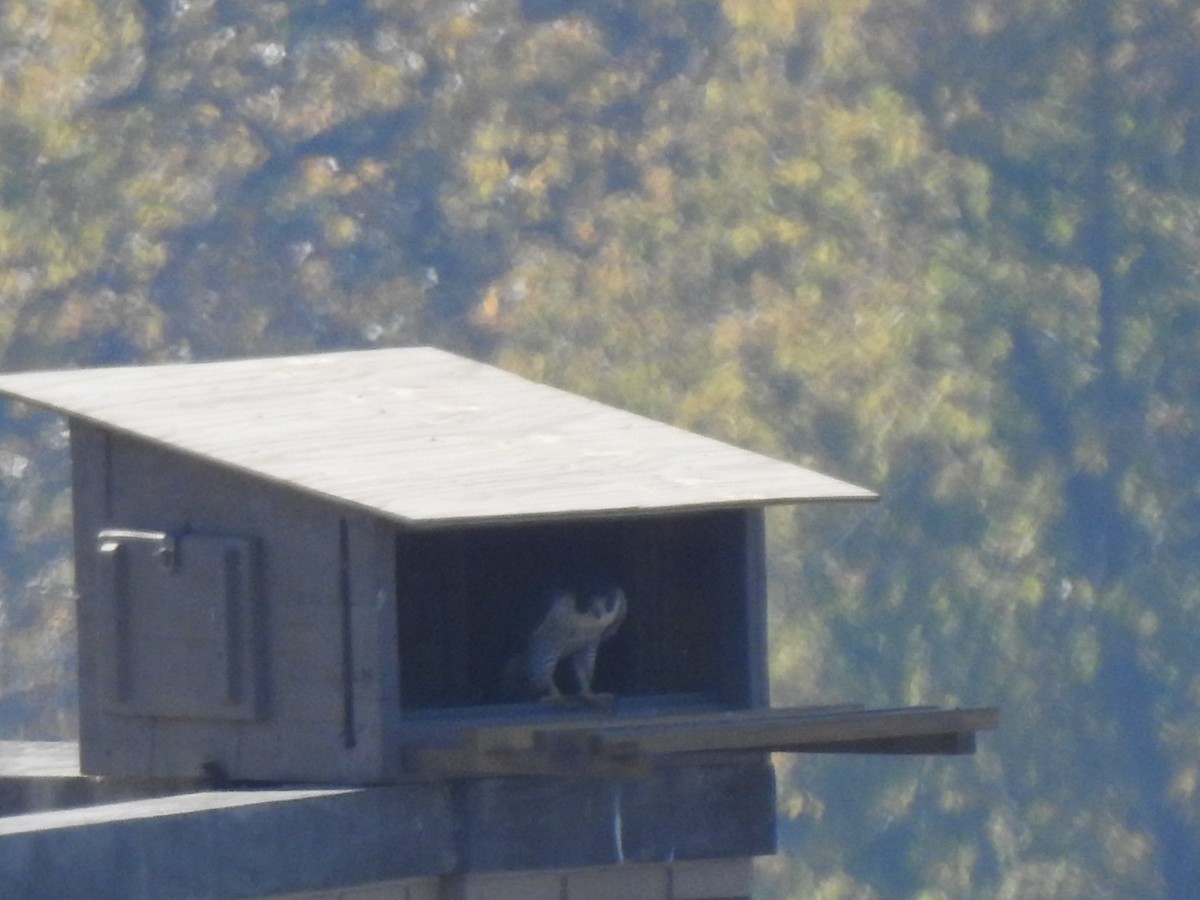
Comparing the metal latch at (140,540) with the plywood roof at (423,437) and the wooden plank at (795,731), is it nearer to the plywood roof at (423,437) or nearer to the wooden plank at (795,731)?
the plywood roof at (423,437)

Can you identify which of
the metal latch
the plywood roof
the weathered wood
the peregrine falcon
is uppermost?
the plywood roof

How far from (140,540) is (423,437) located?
2.12 feet

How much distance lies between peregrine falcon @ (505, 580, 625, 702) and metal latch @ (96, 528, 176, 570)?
2.61 feet

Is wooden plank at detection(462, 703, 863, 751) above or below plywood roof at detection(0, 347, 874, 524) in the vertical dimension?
below

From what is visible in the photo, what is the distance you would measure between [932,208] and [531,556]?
15.0 metres

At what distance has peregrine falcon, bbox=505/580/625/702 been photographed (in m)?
5.52

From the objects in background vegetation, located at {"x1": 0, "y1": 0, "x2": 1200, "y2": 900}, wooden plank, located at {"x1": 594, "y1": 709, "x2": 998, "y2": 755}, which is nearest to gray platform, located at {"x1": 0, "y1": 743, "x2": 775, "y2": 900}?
wooden plank, located at {"x1": 594, "y1": 709, "x2": 998, "y2": 755}

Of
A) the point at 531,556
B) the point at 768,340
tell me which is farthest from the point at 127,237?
the point at 531,556

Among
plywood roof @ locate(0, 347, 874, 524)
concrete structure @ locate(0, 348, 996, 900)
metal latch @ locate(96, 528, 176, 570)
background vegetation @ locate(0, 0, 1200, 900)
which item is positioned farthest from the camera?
background vegetation @ locate(0, 0, 1200, 900)

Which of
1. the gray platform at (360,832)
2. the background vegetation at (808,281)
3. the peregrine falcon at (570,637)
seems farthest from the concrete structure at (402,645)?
the background vegetation at (808,281)

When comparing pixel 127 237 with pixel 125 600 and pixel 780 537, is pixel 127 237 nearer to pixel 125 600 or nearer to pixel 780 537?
pixel 780 537

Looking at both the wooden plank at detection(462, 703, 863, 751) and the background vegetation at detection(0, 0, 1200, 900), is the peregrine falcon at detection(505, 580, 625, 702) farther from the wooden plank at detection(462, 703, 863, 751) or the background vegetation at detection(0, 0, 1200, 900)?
the background vegetation at detection(0, 0, 1200, 900)

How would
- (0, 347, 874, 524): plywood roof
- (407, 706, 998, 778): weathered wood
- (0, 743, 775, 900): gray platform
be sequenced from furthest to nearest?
(0, 347, 874, 524): plywood roof
(407, 706, 998, 778): weathered wood
(0, 743, 775, 900): gray platform

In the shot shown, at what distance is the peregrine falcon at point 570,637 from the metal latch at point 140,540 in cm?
80
